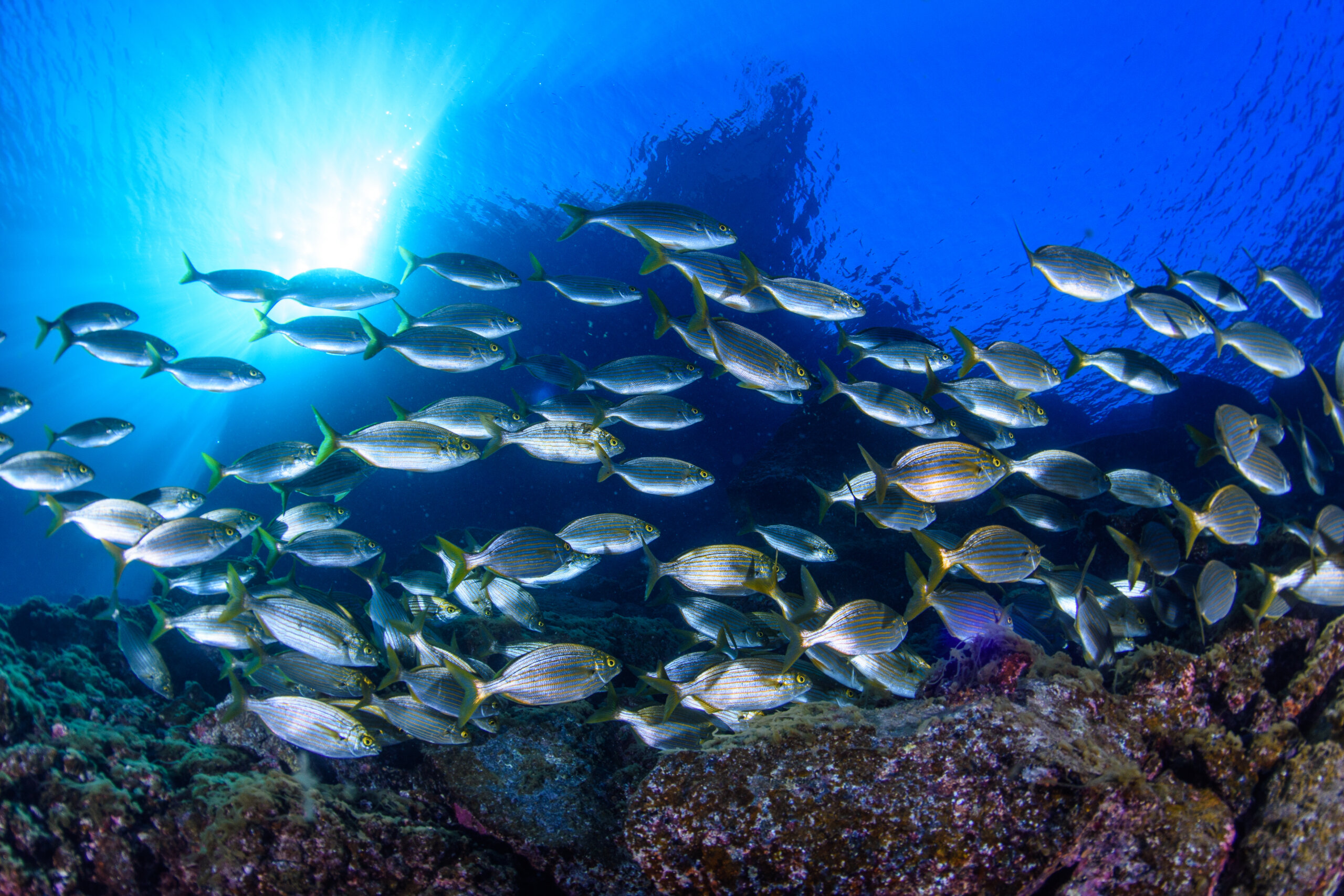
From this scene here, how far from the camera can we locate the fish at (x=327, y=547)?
15.6ft

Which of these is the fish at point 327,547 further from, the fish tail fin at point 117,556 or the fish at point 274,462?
the fish tail fin at point 117,556

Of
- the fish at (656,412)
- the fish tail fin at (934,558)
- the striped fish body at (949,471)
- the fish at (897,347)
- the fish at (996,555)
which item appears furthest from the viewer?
the fish at (897,347)

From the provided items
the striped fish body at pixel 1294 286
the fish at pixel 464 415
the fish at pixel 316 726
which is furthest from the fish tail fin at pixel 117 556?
the striped fish body at pixel 1294 286

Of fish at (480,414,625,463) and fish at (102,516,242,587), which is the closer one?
fish at (102,516,242,587)

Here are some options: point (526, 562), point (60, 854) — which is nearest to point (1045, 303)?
point (526, 562)

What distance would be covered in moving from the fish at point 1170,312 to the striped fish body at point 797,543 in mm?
3450

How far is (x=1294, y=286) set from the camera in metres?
4.93

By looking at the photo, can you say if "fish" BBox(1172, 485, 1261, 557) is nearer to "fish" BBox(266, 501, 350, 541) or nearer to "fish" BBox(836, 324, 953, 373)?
"fish" BBox(836, 324, 953, 373)

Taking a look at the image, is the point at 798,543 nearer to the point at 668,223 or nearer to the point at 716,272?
the point at 716,272

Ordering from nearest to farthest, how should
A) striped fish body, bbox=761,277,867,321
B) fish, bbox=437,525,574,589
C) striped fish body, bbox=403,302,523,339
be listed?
fish, bbox=437,525,574,589
striped fish body, bbox=761,277,867,321
striped fish body, bbox=403,302,523,339

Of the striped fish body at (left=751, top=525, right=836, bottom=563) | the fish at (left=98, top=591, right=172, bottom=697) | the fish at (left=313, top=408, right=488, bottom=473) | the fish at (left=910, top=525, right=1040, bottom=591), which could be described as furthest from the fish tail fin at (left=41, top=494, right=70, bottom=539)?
the fish at (left=910, top=525, right=1040, bottom=591)

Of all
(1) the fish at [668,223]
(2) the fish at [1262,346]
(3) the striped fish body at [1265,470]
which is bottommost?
(3) the striped fish body at [1265,470]

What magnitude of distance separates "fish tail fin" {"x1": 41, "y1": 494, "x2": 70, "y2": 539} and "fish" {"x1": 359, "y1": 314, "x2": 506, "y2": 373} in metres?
2.99

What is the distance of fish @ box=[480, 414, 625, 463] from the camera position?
4219 millimetres
